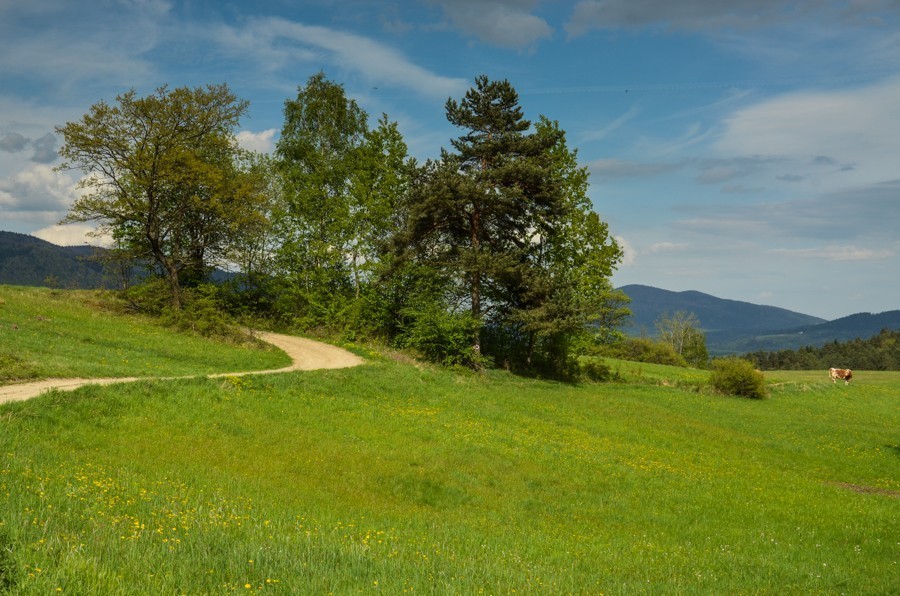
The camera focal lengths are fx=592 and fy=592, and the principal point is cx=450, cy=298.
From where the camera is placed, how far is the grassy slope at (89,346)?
23469 mm

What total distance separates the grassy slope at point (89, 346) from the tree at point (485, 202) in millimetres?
13376

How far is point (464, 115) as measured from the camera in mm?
41156

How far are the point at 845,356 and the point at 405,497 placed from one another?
189 metres

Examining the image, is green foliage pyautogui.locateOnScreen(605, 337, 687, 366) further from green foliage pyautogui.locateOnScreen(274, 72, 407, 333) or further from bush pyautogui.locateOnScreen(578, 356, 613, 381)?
green foliage pyautogui.locateOnScreen(274, 72, 407, 333)

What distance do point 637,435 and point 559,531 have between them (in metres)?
15.8

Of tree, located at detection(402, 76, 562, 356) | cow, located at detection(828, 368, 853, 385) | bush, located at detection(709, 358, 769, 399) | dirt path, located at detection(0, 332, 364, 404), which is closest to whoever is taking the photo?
dirt path, located at detection(0, 332, 364, 404)

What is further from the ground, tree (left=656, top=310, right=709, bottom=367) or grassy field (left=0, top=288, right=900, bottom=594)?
tree (left=656, top=310, right=709, bottom=367)

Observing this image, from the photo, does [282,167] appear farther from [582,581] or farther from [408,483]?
[582,581]

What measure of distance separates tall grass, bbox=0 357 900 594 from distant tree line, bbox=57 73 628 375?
11.2m

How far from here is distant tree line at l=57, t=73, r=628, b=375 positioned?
40156mm

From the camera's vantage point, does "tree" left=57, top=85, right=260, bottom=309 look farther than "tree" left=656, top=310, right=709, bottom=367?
No

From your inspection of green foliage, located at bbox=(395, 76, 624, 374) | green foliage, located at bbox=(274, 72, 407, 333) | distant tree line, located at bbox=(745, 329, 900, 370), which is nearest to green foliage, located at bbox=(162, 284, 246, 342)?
green foliage, located at bbox=(274, 72, 407, 333)

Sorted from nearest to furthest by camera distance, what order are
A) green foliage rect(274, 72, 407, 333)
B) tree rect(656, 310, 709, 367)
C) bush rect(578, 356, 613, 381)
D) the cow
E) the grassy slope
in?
the grassy slope → green foliage rect(274, 72, 407, 333) → bush rect(578, 356, 613, 381) → the cow → tree rect(656, 310, 709, 367)

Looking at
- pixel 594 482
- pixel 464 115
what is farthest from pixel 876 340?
pixel 594 482
